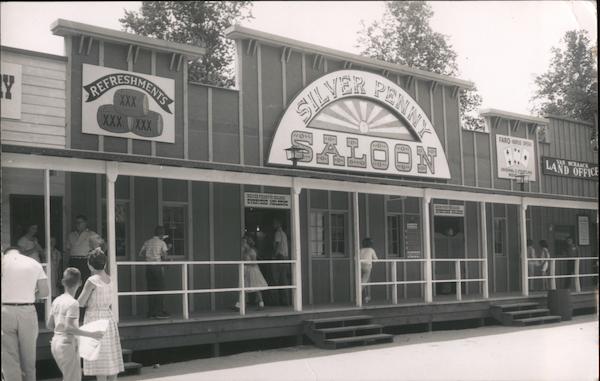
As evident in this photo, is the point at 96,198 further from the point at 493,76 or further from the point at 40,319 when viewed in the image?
the point at 493,76

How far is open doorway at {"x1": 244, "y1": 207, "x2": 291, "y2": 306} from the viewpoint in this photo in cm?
1333

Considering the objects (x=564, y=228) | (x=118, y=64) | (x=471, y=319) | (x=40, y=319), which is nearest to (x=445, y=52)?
A: (x=564, y=228)

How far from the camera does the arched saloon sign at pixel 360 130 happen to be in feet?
46.9

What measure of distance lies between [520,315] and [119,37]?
1061cm

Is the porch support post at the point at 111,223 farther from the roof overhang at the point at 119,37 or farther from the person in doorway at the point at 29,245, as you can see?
the roof overhang at the point at 119,37

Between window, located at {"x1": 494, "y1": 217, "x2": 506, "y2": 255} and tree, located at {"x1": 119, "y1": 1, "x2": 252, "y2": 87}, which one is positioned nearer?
tree, located at {"x1": 119, "y1": 1, "x2": 252, "y2": 87}

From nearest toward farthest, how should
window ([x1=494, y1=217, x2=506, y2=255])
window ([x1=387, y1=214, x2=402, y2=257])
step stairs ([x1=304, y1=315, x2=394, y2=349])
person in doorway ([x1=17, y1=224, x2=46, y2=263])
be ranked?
person in doorway ([x1=17, y1=224, x2=46, y2=263]) < step stairs ([x1=304, y1=315, x2=394, y2=349]) < window ([x1=387, y1=214, x2=402, y2=257]) < window ([x1=494, y1=217, x2=506, y2=255])

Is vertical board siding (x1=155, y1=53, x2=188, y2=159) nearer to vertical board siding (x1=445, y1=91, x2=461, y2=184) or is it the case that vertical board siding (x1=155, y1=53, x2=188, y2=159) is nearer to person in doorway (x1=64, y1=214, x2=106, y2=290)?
person in doorway (x1=64, y1=214, x2=106, y2=290)

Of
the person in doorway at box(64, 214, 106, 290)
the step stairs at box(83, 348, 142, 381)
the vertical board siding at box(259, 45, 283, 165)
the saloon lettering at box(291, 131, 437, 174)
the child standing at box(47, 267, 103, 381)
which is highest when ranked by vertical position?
the vertical board siding at box(259, 45, 283, 165)

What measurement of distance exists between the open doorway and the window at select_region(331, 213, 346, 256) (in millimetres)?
1397

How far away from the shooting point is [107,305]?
22.1ft

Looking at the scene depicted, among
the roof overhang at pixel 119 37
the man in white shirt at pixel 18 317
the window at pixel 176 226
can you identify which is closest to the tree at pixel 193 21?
the roof overhang at pixel 119 37

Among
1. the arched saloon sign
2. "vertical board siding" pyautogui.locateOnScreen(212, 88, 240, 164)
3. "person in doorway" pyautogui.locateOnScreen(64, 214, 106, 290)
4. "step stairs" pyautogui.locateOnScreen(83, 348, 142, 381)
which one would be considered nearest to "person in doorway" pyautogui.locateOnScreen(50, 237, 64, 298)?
"person in doorway" pyautogui.locateOnScreen(64, 214, 106, 290)

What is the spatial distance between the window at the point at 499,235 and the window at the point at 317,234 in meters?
6.59
